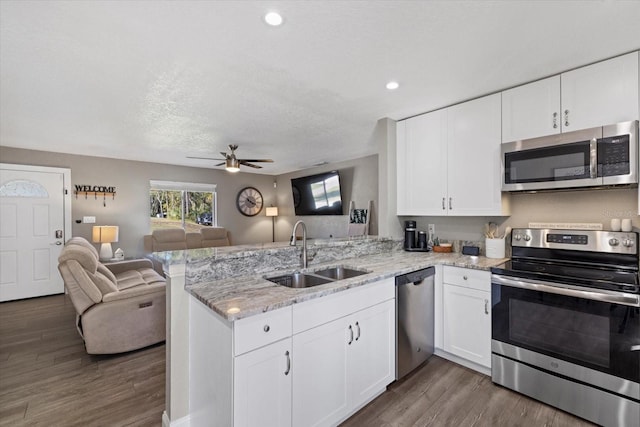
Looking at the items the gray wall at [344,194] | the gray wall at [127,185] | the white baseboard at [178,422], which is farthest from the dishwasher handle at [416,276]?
the gray wall at [127,185]

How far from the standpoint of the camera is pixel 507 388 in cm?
216

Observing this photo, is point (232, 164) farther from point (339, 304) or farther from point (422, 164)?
point (339, 304)

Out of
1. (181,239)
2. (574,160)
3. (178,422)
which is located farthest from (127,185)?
(574,160)

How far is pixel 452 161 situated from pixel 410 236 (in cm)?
93

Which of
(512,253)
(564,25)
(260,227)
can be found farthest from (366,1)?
(260,227)

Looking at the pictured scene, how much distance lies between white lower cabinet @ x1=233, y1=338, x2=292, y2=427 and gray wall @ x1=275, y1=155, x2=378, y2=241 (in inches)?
155

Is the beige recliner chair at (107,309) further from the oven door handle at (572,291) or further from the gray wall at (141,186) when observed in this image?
the oven door handle at (572,291)

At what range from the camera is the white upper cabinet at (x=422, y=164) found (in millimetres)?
2951

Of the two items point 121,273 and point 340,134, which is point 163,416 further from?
point 340,134

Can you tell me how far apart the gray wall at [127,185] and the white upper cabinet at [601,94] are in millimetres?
6208

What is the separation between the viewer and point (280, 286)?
178 centimetres

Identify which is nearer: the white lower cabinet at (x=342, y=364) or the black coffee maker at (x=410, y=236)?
the white lower cabinet at (x=342, y=364)

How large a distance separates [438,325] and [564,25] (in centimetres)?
233

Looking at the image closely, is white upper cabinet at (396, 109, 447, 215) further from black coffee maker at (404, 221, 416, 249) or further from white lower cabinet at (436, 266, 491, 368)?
white lower cabinet at (436, 266, 491, 368)
